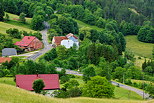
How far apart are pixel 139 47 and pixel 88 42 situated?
178 ft

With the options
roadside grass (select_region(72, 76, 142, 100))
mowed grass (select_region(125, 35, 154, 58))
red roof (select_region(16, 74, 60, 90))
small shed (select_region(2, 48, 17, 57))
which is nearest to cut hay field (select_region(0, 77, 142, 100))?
roadside grass (select_region(72, 76, 142, 100))

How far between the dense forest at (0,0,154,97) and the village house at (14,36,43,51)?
191 inches

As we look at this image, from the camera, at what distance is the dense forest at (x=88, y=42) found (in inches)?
2510

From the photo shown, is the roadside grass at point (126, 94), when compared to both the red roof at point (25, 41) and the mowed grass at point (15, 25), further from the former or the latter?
the mowed grass at point (15, 25)

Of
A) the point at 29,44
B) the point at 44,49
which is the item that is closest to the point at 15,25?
the point at 29,44

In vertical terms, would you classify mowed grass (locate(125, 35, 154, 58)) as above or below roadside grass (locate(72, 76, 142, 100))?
above

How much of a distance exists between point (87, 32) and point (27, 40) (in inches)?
1207

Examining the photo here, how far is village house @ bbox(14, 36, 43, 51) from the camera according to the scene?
289 ft

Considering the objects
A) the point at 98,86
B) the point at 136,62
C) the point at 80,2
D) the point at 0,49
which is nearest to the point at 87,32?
the point at 136,62

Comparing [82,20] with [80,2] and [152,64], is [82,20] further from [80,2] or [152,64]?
[152,64]

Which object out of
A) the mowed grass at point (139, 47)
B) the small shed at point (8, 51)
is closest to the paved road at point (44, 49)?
the small shed at point (8, 51)

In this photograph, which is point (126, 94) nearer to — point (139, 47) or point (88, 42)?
point (88, 42)

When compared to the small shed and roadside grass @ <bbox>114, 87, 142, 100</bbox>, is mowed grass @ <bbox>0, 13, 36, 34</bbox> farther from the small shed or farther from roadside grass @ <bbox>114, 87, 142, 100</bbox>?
roadside grass @ <bbox>114, 87, 142, 100</bbox>

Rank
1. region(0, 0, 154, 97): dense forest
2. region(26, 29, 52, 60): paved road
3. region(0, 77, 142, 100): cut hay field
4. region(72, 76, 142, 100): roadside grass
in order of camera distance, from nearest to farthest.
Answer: region(0, 77, 142, 100): cut hay field, region(72, 76, 142, 100): roadside grass, region(0, 0, 154, 97): dense forest, region(26, 29, 52, 60): paved road
